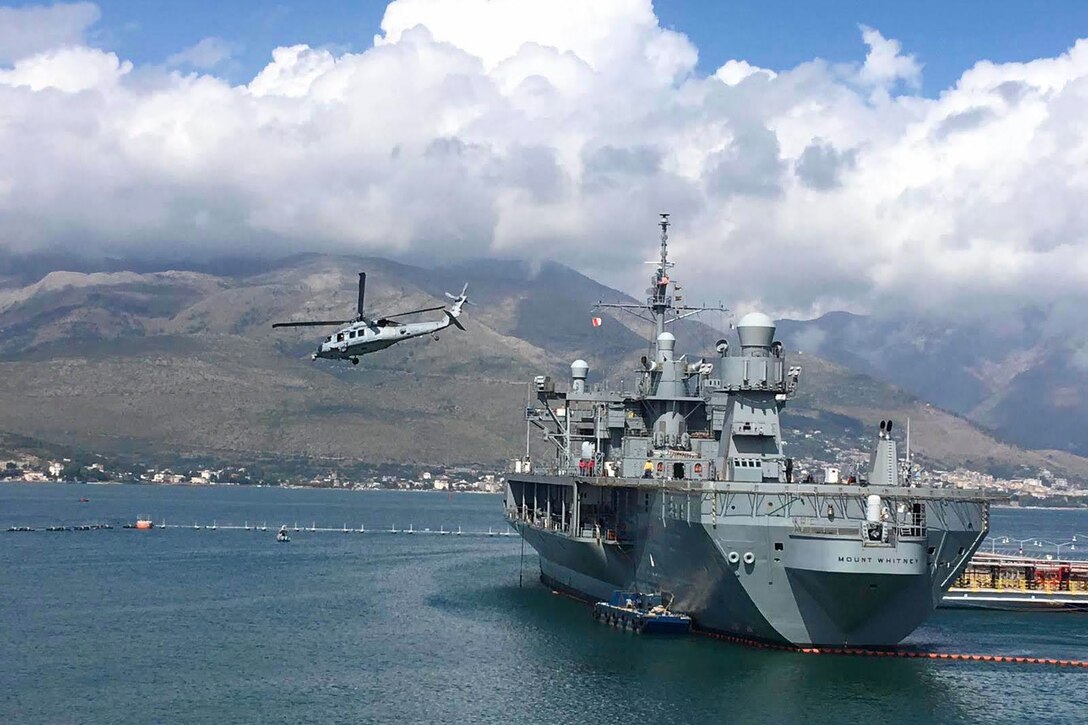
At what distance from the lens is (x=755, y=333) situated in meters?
56.5

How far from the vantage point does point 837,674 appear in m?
49.1

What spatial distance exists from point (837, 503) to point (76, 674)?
28.3 meters

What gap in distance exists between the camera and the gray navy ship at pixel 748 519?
49125mm

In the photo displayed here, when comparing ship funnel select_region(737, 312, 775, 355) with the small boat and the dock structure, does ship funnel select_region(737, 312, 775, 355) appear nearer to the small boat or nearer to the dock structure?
the small boat

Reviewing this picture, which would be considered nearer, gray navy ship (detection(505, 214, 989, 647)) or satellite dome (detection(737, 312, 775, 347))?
gray navy ship (detection(505, 214, 989, 647))

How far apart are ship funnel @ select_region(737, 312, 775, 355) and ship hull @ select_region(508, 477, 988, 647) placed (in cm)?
735

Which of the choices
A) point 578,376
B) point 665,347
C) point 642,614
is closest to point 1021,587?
point 665,347

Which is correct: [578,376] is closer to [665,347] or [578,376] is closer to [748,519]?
[665,347]

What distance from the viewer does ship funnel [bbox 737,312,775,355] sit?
2223 inches

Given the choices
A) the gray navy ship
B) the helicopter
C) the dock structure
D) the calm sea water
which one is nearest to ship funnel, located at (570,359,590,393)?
the gray navy ship

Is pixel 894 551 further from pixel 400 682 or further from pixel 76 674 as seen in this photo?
pixel 76 674

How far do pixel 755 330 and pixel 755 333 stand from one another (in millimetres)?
157

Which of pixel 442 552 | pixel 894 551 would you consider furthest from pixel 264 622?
pixel 442 552

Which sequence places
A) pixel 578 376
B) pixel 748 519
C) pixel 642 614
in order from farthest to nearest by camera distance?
pixel 578 376 → pixel 642 614 → pixel 748 519
